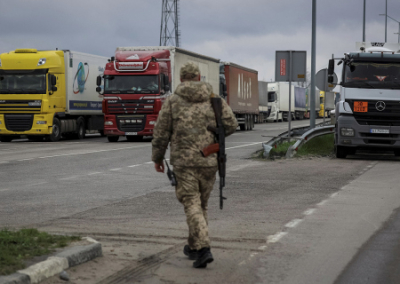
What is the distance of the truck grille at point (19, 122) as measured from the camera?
29.5 meters

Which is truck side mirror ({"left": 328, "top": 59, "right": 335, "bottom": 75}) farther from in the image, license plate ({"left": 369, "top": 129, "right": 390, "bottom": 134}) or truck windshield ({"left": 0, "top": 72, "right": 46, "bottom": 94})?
truck windshield ({"left": 0, "top": 72, "right": 46, "bottom": 94})

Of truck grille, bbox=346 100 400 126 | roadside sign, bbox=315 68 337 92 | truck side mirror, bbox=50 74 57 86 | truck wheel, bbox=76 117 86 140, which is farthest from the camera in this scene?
truck wheel, bbox=76 117 86 140

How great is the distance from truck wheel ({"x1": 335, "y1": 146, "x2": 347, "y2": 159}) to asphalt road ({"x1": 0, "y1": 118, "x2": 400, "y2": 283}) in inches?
91.3

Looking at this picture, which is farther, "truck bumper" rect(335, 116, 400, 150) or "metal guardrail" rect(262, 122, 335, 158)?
"metal guardrail" rect(262, 122, 335, 158)

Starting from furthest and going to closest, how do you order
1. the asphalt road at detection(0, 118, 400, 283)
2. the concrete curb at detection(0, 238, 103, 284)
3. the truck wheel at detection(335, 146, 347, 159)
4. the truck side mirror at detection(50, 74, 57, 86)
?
the truck side mirror at detection(50, 74, 57, 86) → the truck wheel at detection(335, 146, 347, 159) → the asphalt road at detection(0, 118, 400, 283) → the concrete curb at detection(0, 238, 103, 284)

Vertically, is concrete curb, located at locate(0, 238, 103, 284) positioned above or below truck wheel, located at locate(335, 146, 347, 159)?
above

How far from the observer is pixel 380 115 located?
19062mm

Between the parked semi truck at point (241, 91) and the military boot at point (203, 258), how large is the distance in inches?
1253

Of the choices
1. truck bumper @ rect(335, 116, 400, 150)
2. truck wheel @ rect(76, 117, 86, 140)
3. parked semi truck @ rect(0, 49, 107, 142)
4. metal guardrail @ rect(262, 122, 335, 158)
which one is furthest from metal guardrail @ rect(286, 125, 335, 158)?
truck wheel @ rect(76, 117, 86, 140)

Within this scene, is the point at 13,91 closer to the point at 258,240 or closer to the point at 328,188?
the point at 328,188

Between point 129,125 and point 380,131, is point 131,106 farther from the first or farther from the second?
point 380,131

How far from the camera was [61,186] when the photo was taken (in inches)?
518

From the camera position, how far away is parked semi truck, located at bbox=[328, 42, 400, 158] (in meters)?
19.0

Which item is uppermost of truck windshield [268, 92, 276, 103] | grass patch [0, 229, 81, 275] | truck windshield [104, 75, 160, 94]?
truck windshield [104, 75, 160, 94]
